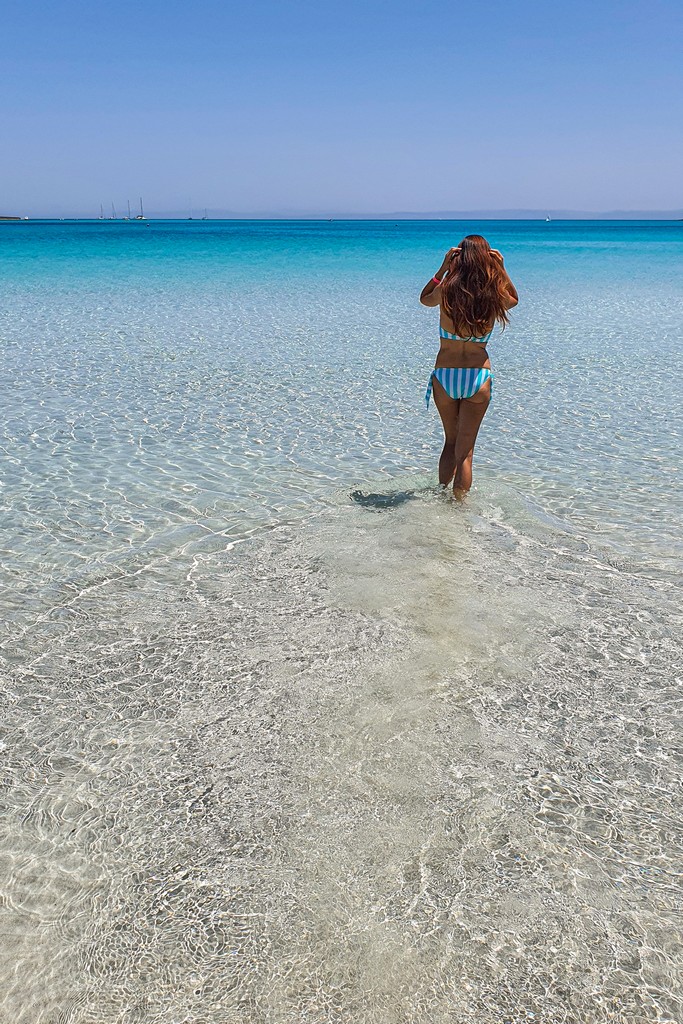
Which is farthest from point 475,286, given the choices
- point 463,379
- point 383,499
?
point 383,499

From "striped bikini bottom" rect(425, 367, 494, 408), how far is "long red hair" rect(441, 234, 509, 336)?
373mm

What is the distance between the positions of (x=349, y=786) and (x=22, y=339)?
11619 mm

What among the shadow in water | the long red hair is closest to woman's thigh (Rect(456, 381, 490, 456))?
the long red hair

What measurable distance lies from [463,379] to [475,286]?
71 cm

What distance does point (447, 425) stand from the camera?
5840mm

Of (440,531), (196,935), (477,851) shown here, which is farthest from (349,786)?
(440,531)

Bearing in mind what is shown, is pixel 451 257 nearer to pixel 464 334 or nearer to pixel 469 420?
pixel 464 334

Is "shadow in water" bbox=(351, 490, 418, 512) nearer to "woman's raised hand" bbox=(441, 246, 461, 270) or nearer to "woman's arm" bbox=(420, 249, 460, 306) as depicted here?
"woman's arm" bbox=(420, 249, 460, 306)

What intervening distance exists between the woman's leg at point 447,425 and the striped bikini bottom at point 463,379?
63 mm

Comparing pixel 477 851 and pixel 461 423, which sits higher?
pixel 461 423

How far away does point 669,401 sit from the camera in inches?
359

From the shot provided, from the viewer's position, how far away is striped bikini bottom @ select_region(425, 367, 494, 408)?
18.2 feet

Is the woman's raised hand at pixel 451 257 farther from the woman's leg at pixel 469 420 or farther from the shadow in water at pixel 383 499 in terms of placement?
the shadow in water at pixel 383 499

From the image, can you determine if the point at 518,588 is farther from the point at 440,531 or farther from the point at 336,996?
the point at 336,996
